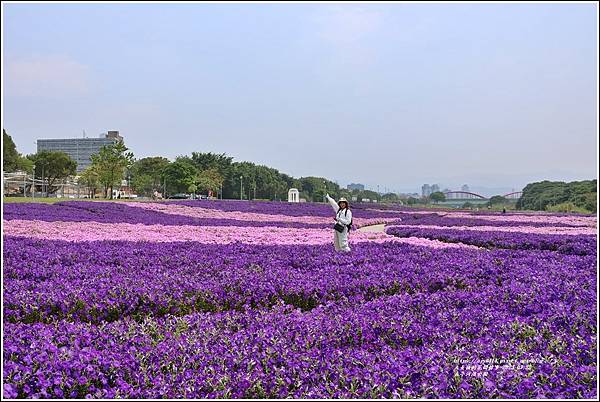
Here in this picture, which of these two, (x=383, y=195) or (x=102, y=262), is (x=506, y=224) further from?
(x=383, y=195)

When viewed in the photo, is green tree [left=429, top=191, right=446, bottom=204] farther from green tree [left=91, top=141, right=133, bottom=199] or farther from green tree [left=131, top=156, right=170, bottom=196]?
green tree [left=91, top=141, right=133, bottom=199]

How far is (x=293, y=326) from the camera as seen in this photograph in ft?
15.5

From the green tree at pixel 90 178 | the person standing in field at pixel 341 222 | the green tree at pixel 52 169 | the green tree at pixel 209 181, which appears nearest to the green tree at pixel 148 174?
the green tree at pixel 209 181

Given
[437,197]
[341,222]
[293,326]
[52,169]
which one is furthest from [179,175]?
[293,326]

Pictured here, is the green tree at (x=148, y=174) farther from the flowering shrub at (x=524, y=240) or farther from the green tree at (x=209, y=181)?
the flowering shrub at (x=524, y=240)

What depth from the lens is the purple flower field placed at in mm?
3305

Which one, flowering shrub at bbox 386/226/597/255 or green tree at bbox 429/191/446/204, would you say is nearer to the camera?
flowering shrub at bbox 386/226/597/255

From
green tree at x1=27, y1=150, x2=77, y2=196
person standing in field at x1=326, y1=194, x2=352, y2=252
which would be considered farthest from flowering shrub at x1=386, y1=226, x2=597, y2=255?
green tree at x1=27, y1=150, x2=77, y2=196

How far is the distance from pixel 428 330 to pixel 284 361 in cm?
169

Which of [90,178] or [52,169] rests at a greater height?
[52,169]

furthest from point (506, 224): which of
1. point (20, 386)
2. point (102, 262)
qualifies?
point (20, 386)

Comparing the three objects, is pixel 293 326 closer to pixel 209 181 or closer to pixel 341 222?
pixel 341 222

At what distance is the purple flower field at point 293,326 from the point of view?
3305mm

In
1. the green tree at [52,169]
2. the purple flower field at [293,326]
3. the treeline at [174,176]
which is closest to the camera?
the purple flower field at [293,326]
